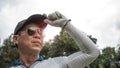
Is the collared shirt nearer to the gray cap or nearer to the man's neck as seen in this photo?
the man's neck

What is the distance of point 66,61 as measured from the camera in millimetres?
3988

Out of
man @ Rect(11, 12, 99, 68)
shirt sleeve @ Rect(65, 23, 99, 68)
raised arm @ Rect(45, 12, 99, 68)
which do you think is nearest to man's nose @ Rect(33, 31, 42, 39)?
man @ Rect(11, 12, 99, 68)

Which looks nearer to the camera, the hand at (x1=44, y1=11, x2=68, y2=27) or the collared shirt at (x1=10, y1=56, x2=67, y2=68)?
the hand at (x1=44, y1=11, x2=68, y2=27)

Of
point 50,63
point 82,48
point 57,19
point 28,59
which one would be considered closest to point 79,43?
point 82,48

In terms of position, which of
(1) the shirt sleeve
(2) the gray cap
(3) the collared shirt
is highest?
(2) the gray cap

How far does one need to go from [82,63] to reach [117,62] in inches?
1267

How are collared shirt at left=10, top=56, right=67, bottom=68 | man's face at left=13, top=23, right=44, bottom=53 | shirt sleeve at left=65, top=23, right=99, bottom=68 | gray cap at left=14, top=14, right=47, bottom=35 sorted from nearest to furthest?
shirt sleeve at left=65, top=23, right=99, bottom=68
collared shirt at left=10, top=56, right=67, bottom=68
man's face at left=13, top=23, right=44, bottom=53
gray cap at left=14, top=14, right=47, bottom=35

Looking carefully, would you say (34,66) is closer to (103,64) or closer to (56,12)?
(56,12)

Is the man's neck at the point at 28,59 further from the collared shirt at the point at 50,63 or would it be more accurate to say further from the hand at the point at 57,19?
the hand at the point at 57,19

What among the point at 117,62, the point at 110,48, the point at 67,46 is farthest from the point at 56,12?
the point at 110,48

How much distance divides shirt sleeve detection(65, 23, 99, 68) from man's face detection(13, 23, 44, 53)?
0.44 metres

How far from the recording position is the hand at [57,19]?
3818 millimetres

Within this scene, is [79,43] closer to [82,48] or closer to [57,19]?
[82,48]

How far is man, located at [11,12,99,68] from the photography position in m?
3.78
